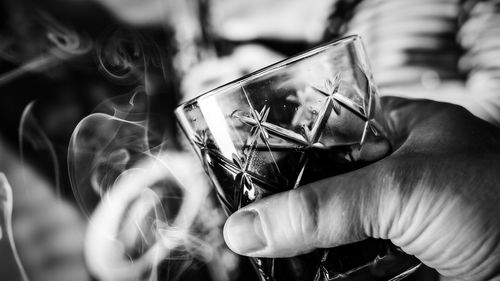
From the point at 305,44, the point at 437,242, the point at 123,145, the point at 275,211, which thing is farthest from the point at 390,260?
the point at 305,44

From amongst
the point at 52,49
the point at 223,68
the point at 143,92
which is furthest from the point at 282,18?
the point at 52,49

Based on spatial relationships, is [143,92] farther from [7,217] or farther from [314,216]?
[314,216]

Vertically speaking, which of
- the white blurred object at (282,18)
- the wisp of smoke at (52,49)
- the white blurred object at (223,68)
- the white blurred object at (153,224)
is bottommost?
the white blurred object at (153,224)

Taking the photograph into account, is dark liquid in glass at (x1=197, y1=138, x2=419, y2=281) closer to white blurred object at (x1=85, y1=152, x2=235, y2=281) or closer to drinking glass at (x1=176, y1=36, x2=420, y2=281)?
drinking glass at (x1=176, y1=36, x2=420, y2=281)

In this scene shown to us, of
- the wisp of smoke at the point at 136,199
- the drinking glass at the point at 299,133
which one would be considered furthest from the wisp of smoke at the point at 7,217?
the drinking glass at the point at 299,133

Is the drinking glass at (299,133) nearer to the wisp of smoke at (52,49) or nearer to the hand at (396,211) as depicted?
the hand at (396,211)

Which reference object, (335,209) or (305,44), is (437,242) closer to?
(335,209)

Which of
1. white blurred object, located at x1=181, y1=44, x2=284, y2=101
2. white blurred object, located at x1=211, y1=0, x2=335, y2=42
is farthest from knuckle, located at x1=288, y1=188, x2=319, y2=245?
white blurred object, located at x1=211, y1=0, x2=335, y2=42
